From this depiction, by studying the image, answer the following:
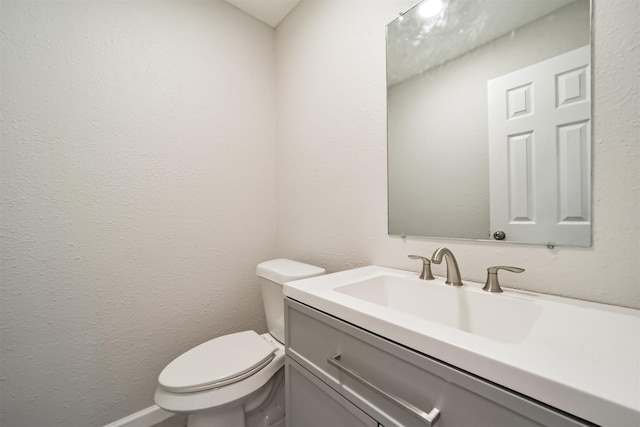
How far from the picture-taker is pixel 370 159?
1099 mm

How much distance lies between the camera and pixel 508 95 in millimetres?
757

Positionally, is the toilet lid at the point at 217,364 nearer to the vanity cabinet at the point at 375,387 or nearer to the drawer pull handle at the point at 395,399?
the vanity cabinet at the point at 375,387

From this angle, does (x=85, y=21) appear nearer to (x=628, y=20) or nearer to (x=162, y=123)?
(x=162, y=123)

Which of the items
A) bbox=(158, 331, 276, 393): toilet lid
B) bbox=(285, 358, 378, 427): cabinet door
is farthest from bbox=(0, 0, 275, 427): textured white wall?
bbox=(285, 358, 378, 427): cabinet door

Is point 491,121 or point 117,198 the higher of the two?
point 491,121

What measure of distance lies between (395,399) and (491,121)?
2.74ft

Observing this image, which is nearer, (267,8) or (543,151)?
(543,151)

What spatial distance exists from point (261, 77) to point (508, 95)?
1362 mm

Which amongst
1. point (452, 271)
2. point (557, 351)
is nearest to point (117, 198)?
point (452, 271)

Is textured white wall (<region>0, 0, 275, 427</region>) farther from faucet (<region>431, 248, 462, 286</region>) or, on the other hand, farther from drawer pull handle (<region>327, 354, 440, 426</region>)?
faucet (<region>431, 248, 462, 286</region>)

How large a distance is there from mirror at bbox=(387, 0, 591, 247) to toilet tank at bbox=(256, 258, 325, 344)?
48 centimetres

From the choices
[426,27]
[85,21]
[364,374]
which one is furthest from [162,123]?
[364,374]

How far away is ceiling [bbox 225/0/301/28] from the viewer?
1.43m

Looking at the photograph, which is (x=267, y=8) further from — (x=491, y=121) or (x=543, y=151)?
(x=543, y=151)
